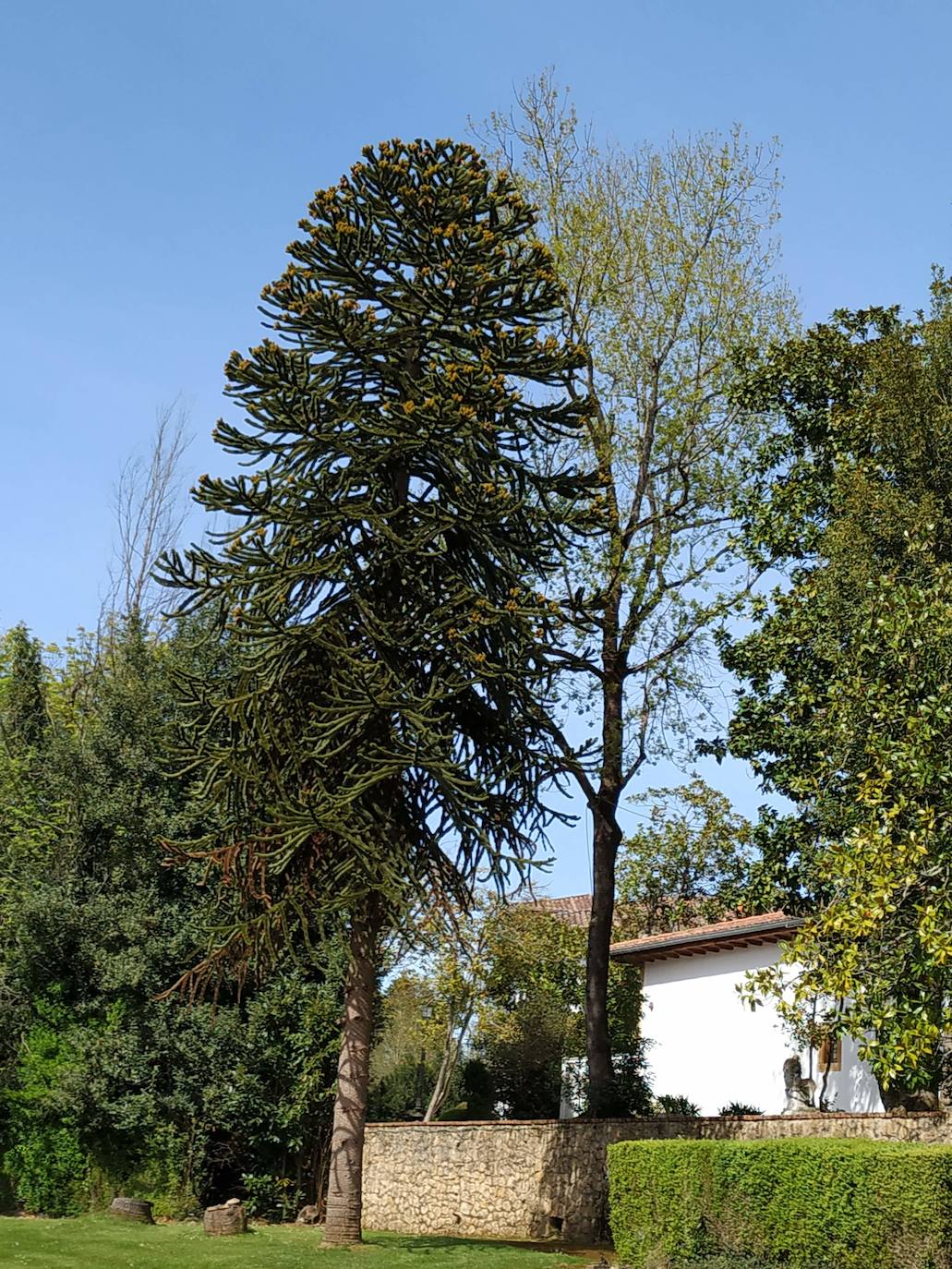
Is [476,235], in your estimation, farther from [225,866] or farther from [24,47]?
[225,866]

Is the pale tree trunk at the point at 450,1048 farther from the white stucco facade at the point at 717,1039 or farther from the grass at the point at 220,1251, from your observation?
the grass at the point at 220,1251

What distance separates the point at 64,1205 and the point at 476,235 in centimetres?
1808

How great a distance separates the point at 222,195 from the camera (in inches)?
617

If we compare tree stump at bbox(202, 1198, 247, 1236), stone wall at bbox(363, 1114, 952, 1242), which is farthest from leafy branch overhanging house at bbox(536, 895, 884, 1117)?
tree stump at bbox(202, 1198, 247, 1236)

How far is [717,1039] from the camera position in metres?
27.9

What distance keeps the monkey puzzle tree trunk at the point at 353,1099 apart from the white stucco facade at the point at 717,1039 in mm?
9924

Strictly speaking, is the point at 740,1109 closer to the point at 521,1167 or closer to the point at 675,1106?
the point at 675,1106

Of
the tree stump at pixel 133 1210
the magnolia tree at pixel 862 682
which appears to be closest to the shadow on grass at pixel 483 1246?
the tree stump at pixel 133 1210

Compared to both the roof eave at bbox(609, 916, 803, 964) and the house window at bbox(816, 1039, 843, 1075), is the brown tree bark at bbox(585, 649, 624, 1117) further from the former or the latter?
the house window at bbox(816, 1039, 843, 1075)

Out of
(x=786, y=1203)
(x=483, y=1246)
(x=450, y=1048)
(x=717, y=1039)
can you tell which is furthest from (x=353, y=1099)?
(x=450, y=1048)

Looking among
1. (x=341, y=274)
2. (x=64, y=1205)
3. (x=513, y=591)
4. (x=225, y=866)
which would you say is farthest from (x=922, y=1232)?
(x=64, y=1205)

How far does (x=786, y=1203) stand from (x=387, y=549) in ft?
31.8

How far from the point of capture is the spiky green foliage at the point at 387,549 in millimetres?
17719

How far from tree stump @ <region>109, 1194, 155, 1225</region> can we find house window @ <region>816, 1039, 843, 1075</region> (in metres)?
12.5
